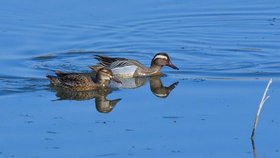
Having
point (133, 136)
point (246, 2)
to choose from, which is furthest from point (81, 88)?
point (246, 2)

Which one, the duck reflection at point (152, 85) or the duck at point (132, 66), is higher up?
the duck at point (132, 66)

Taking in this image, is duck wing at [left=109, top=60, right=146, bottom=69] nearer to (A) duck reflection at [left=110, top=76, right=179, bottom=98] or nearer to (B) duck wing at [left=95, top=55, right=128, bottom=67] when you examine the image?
(B) duck wing at [left=95, top=55, right=128, bottom=67]

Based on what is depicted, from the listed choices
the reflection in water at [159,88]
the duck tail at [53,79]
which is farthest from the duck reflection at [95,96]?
the reflection in water at [159,88]

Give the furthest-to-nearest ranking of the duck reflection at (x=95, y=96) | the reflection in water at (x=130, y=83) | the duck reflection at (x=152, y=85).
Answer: the reflection in water at (x=130, y=83) < the duck reflection at (x=152, y=85) < the duck reflection at (x=95, y=96)

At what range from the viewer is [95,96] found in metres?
17.0

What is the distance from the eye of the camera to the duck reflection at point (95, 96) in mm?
16031

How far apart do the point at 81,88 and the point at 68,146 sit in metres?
4.25

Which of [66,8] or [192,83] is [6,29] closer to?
[66,8]

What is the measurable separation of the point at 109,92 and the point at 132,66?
5.20 ft

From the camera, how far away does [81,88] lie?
17.4 metres

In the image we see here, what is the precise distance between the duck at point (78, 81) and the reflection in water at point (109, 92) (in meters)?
0.09

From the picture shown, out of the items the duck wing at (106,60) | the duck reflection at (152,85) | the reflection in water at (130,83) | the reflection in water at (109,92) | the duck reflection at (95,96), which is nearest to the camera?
the duck reflection at (95,96)

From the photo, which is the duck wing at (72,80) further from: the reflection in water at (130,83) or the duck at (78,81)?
the reflection in water at (130,83)

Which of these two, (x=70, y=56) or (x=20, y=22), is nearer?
(x=70, y=56)
